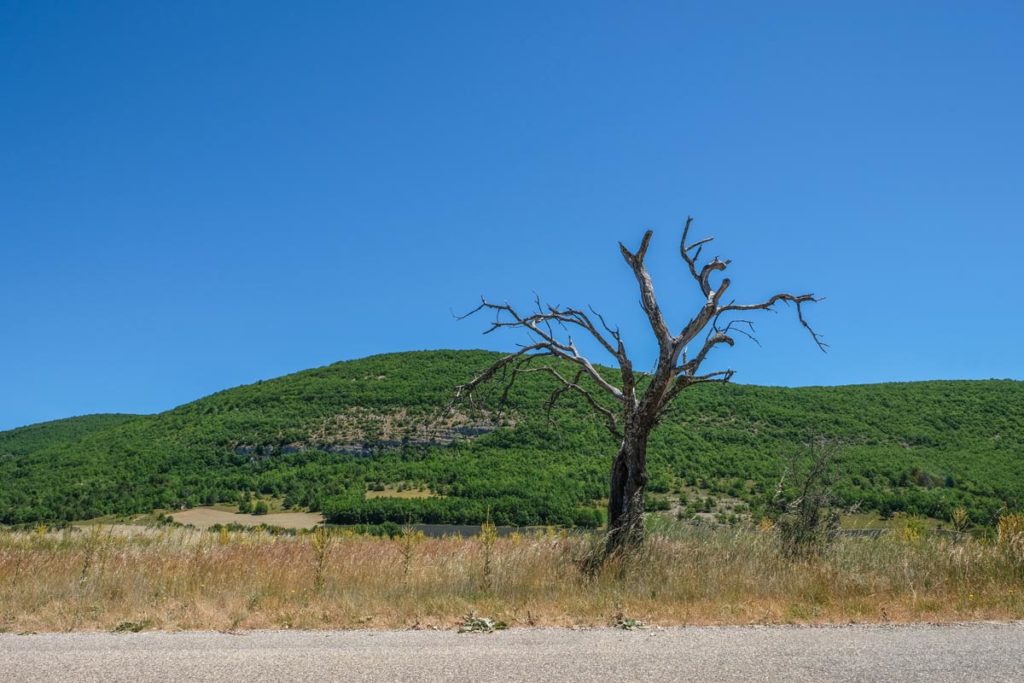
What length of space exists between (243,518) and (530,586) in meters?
34.8

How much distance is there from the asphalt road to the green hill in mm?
26495

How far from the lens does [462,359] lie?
289 feet

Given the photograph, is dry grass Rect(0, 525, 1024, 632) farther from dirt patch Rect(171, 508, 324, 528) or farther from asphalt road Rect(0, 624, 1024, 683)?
dirt patch Rect(171, 508, 324, 528)

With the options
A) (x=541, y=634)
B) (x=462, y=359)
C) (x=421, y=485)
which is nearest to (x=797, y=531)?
(x=541, y=634)

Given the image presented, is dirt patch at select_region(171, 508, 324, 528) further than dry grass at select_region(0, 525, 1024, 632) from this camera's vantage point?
Yes

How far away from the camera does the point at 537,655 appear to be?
598 centimetres

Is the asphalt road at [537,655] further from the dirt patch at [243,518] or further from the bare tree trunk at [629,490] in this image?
the dirt patch at [243,518]

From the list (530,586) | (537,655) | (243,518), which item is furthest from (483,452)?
(537,655)

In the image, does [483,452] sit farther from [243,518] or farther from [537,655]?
[537,655]

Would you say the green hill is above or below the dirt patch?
above

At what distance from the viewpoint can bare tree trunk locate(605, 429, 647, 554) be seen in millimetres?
10055

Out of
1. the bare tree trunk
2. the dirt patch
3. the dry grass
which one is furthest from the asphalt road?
the dirt patch

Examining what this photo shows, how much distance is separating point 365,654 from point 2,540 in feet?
44.9

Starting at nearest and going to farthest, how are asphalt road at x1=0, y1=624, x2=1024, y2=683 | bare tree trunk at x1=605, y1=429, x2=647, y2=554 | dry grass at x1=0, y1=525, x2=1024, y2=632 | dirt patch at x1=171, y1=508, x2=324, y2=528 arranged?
asphalt road at x1=0, y1=624, x2=1024, y2=683
dry grass at x1=0, y1=525, x2=1024, y2=632
bare tree trunk at x1=605, y1=429, x2=647, y2=554
dirt patch at x1=171, y1=508, x2=324, y2=528
